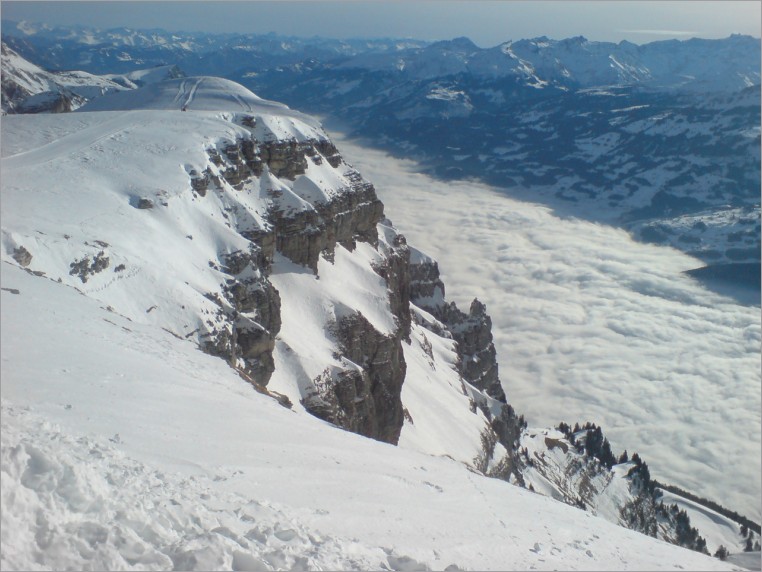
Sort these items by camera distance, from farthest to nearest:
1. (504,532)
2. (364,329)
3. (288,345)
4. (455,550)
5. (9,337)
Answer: (364,329)
(288,345)
(9,337)
(504,532)
(455,550)

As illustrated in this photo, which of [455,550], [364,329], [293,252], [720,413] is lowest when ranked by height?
[720,413]

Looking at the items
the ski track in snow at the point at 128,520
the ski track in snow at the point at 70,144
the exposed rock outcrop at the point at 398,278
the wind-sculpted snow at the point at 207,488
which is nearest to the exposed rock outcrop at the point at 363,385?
the exposed rock outcrop at the point at 398,278

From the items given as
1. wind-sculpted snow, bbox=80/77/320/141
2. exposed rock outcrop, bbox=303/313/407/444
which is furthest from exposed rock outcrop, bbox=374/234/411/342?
wind-sculpted snow, bbox=80/77/320/141

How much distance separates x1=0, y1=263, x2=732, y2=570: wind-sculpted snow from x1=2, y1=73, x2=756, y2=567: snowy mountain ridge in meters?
1.41

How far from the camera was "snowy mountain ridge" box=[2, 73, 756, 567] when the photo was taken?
97.3 feet

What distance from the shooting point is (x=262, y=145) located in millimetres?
53969

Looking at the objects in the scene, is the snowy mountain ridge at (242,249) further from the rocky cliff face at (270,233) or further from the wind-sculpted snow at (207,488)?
the wind-sculpted snow at (207,488)

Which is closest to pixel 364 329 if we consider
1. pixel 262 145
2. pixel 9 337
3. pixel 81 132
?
pixel 262 145

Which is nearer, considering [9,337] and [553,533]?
[553,533]

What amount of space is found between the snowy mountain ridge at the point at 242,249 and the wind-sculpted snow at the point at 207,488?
4.62ft

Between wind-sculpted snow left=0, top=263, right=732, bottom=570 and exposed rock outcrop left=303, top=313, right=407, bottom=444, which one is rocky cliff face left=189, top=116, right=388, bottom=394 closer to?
exposed rock outcrop left=303, top=313, right=407, bottom=444

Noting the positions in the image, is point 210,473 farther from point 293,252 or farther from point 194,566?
point 293,252

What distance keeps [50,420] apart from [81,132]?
1695 inches

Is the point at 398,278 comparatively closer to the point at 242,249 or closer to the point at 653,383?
the point at 242,249
